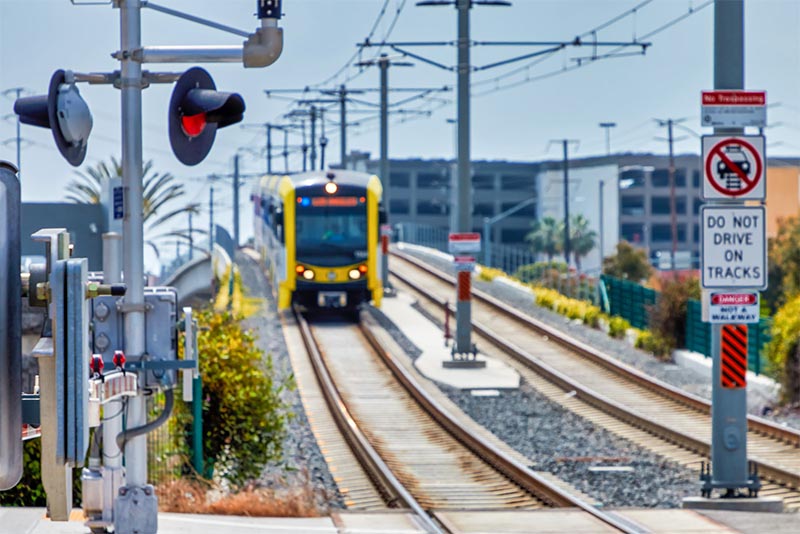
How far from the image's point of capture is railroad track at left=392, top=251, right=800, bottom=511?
55.6 ft

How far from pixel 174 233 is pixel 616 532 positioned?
27.7 meters

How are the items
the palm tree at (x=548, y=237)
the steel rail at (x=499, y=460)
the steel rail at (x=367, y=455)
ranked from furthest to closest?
1. the palm tree at (x=548, y=237)
2. the steel rail at (x=367, y=455)
3. the steel rail at (x=499, y=460)

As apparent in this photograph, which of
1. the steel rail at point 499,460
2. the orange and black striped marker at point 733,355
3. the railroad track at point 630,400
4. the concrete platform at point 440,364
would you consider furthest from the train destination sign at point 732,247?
the concrete platform at point 440,364

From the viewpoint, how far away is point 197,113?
8.90m

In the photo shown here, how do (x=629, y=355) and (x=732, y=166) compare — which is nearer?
(x=732, y=166)

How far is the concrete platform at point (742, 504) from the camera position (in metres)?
13.8

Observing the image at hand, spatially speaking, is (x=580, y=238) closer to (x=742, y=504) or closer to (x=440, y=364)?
(x=440, y=364)

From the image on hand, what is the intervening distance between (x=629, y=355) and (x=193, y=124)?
20165 mm

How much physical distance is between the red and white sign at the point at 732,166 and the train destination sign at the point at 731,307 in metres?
1.00

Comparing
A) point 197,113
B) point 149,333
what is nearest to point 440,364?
point 149,333

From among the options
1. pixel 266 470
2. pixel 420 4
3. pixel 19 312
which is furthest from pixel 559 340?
pixel 19 312

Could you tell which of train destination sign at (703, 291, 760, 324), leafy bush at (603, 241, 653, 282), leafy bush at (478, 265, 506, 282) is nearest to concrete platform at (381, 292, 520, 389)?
leafy bush at (478, 265, 506, 282)

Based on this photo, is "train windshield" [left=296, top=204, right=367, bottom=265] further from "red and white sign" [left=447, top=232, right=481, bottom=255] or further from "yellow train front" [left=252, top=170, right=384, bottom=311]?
"red and white sign" [left=447, top=232, right=481, bottom=255]

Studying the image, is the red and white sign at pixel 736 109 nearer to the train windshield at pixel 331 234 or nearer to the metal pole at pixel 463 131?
the metal pole at pixel 463 131
